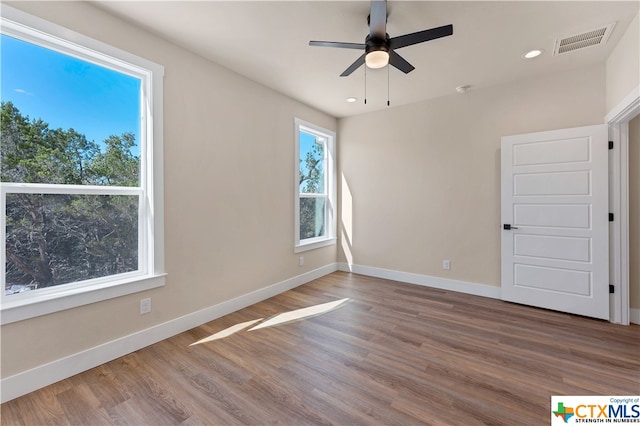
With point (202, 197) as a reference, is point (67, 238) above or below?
below

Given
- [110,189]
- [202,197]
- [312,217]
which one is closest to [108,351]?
[110,189]

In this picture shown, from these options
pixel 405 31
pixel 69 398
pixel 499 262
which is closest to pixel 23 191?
pixel 69 398

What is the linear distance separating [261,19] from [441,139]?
2.93 m

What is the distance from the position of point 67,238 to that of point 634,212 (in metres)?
5.38

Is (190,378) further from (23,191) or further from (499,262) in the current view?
(499,262)

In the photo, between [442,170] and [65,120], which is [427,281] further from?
[65,120]

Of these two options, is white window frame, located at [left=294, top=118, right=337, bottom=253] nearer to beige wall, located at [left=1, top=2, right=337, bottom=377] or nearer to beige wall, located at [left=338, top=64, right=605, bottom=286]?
beige wall, located at [left=338, top=64, right=605, bottom=286]

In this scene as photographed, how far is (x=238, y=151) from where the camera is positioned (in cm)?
324

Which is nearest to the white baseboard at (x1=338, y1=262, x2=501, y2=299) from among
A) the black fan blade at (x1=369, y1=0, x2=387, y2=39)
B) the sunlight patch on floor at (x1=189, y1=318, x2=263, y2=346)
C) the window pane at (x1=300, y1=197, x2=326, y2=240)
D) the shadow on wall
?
the shadow on wall

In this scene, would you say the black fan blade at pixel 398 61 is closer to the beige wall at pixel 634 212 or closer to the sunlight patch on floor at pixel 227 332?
the beige wall at pixel 634 212

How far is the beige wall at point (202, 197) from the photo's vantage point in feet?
6.59

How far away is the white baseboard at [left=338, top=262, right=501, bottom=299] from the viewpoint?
3699mm

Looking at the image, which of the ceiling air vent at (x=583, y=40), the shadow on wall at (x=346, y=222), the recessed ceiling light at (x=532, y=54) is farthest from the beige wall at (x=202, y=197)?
the ceiling air vent at (x=583, y=40)

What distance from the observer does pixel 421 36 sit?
193 centimetres
